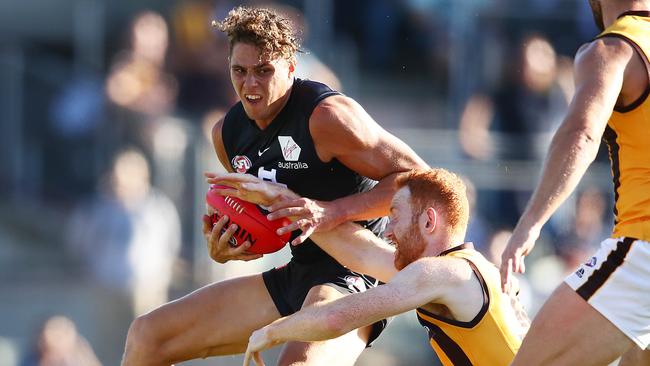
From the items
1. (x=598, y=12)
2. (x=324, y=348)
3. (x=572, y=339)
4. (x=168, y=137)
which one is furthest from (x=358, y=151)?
(x=168, y=137)

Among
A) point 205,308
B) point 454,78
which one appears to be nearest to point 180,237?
point 454,78

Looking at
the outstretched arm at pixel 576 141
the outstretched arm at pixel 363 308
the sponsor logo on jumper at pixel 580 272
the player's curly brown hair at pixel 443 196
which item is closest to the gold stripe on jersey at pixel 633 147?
the outstretched arm at pixel 576 141

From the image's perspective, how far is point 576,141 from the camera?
170 inches

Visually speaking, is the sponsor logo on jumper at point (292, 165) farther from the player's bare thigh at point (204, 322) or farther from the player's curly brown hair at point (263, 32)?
the player's bare thigh at point (204, 322)

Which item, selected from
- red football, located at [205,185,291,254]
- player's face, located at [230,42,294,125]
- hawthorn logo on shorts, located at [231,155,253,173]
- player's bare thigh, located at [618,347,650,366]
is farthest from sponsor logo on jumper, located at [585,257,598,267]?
hawthorn logo on shorts, located at [231,155,253,173]

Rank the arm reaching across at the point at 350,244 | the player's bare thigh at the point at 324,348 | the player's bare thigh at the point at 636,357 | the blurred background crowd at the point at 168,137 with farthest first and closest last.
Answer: the blurred background crowd at the point at 168,137
the arm reaching across at the point at 350,244
the player's bare thigh at the point at 324,348
the player's bare thigh at the point at 636,357

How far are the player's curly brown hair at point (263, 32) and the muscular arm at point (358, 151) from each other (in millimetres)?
326

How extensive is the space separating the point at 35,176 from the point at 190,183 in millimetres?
1872

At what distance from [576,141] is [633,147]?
40cm

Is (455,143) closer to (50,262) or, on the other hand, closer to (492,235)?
(492,235)

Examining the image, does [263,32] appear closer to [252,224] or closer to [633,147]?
[252,224]

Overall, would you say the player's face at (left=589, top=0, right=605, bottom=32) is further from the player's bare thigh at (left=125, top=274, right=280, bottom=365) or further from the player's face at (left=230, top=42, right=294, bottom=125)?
the player's bare thigh at (left=125, top=274, right=280, bottom=365)

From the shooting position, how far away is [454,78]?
1143cm

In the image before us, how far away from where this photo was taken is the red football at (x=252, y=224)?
541cm
